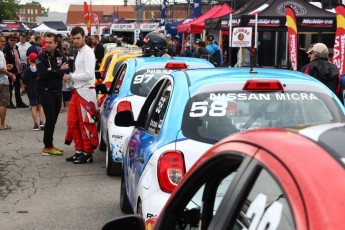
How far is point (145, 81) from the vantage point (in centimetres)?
896

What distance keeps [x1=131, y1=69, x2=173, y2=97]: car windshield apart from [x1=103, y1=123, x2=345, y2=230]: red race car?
21.0 feet

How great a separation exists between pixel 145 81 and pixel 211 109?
156 inches

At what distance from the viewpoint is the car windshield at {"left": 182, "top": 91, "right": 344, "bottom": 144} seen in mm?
4984

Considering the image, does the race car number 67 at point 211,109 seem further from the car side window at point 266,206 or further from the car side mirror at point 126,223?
the car side window at point 266,206

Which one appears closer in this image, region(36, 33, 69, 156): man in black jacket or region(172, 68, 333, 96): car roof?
region(172, 68, 333, 96): car roof

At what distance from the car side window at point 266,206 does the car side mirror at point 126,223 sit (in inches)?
31.3

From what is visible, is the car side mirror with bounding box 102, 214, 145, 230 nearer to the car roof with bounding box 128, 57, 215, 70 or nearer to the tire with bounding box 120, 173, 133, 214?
the tire with bounding box 120, 173, 133, 214

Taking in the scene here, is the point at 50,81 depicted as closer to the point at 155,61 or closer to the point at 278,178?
the point at 155,61

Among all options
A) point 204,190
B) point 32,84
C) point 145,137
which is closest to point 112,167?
point 145,137

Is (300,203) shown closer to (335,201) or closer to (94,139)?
(335,201)

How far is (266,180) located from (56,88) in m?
9.34

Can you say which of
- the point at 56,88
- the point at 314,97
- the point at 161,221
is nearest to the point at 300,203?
the point at 161,221

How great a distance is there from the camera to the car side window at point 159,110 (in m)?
5.44

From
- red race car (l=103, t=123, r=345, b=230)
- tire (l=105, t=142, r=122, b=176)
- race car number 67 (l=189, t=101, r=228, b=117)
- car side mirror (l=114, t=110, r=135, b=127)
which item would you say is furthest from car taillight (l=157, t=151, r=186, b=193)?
tire (l=105, t=142, r=122, b=176)
